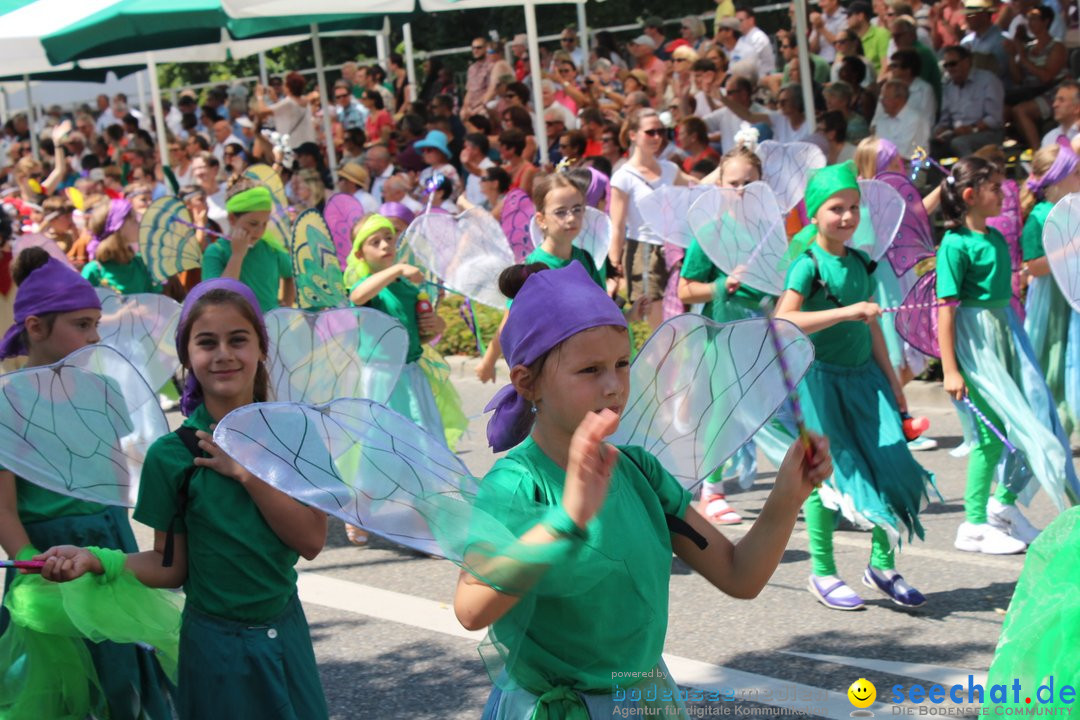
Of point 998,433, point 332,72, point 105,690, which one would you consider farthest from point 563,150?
point 332,72

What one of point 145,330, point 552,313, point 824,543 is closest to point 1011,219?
point 824,543

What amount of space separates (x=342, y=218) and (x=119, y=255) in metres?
1.94

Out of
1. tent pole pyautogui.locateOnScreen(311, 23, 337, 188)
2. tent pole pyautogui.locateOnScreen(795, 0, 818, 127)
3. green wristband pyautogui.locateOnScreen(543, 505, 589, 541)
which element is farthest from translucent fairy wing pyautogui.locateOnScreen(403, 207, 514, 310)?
tent pole pyautogui.locateOnScreen(311, 23, 337, 188)

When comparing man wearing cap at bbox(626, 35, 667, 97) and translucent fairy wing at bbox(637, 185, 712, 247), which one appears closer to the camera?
translucent fairy wing at bbox(637, 185, 712, 247)

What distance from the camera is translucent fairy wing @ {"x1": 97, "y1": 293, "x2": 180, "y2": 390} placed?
4891 mm

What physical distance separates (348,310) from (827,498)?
218 cm

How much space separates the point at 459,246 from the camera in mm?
6992

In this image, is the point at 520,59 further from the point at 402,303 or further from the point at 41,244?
the point at 402,303

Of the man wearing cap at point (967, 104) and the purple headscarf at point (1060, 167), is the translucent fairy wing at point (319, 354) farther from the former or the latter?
the man wearing cap at point (967, 104)

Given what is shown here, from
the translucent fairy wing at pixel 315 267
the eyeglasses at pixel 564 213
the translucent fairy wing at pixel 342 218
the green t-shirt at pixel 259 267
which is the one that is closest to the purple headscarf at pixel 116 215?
the translucent fairy wing at pixel 342 218

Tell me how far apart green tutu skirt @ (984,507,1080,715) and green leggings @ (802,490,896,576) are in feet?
9.24

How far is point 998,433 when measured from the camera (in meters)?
5.99

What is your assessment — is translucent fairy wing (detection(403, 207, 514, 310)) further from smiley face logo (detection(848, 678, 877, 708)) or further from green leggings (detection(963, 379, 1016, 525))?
smiley face logo (detection(848, 678, 877, 708))

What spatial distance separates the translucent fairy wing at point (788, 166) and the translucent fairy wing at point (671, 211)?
47.0 inches
